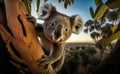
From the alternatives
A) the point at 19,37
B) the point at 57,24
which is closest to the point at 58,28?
the point at 57,24

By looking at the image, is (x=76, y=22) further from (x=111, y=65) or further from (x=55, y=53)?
(x=111, y=65)

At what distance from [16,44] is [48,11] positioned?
31.4 inches

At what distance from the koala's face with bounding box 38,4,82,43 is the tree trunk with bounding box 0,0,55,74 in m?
0.43

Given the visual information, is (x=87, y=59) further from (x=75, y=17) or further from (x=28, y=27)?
(x=28, y=27)

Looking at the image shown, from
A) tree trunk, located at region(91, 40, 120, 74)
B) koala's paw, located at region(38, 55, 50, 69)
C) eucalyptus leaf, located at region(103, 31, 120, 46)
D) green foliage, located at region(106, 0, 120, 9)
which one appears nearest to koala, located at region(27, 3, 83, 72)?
koala's paw, located at region(38, 55, 50, 69)

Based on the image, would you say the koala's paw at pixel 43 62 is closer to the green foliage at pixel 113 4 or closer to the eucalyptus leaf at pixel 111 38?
the eucalyptus leaf at pixel 111 38

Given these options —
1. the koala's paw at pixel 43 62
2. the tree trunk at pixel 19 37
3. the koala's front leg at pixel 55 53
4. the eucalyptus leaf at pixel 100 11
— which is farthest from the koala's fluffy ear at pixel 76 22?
the eucalyptus leaf at pixel 100 11

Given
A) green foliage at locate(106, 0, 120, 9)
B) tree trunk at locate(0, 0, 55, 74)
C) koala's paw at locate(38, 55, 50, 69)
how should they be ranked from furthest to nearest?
koala's paw at locate(38, 55, 50, 69), tree trunk at locate(0, 0, 55, 74), green foliage at locate(106, 0, 120, 9)

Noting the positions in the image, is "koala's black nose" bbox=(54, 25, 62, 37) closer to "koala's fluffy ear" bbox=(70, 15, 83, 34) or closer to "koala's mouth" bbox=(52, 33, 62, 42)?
"koala's mouth" bbox=(52, 33, 62, 42)

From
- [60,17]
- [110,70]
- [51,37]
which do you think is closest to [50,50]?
[51,37]

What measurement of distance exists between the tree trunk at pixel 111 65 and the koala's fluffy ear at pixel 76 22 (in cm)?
55

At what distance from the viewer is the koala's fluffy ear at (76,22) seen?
6.81ft

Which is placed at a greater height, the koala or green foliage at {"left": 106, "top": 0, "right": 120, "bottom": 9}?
green foliage at {"left": 106, "top": 0, "right": 120, "bottom": 9}

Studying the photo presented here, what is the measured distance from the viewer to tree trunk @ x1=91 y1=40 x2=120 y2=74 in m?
1.54
